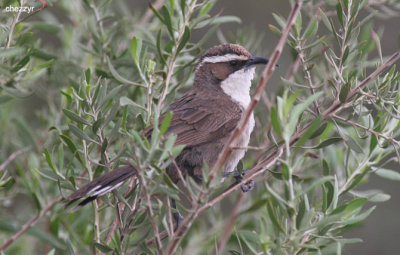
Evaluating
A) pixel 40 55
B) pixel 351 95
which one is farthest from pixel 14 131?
pixel 351 95

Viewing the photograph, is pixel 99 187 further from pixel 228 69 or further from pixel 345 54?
pixel 228 69

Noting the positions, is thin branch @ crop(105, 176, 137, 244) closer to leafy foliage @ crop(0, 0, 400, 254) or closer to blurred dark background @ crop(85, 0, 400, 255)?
leafy foliage @ crop(0, 0, 400, 254)

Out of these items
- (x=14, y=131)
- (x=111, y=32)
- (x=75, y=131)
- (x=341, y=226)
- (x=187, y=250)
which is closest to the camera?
(x=341, y=226)

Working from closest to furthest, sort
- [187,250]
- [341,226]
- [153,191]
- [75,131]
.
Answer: [153,191], [341,226], [75,131], [187,250]

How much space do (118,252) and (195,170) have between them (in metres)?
1.48

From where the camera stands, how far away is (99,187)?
3.29m

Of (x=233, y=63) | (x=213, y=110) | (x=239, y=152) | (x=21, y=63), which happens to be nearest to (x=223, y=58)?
(x=233, y=63)

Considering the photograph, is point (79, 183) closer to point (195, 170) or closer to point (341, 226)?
point (195, 170)

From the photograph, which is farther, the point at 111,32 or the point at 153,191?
the point at 111,32

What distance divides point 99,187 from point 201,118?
1621 mm

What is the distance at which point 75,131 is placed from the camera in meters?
3.35

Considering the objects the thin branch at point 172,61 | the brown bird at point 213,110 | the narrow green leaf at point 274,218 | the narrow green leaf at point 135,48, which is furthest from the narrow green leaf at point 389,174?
the narrow green leaf at point 135,48

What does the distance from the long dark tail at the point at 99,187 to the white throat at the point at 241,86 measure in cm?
202

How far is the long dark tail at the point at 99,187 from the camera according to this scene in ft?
10.7
